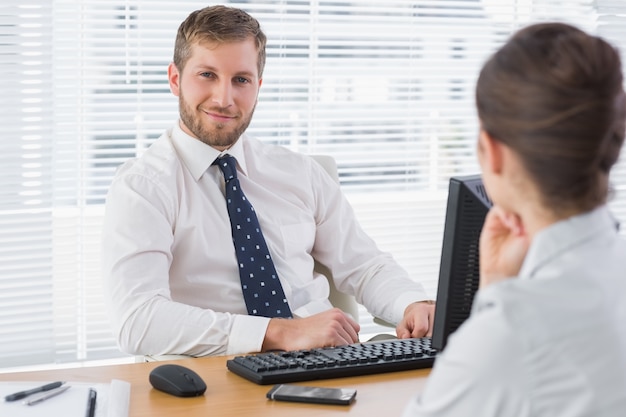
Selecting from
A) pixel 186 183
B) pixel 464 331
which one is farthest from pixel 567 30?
pixel 186 183

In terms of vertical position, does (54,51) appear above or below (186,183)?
above

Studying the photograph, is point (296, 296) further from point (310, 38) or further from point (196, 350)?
point (310, 38)

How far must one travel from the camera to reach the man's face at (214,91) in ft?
7.50

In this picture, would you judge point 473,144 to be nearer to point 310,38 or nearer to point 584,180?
point 310,38

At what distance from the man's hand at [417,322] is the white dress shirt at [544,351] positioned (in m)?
1.02

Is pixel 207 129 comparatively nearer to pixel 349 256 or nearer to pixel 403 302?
pixel 349 256

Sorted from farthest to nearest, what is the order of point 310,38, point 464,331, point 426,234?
point 426,234 → point 310,38 → point 464,331


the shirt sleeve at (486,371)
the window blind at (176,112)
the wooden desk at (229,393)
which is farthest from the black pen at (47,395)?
the window blind at (176,112)

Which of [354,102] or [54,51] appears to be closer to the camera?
[54,51]

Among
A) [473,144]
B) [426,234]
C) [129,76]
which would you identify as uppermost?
[129,76]

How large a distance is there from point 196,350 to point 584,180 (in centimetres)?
119

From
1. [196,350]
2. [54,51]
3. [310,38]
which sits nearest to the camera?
[196,350]

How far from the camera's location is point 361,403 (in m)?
1.48

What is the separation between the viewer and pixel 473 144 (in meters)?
3.85
